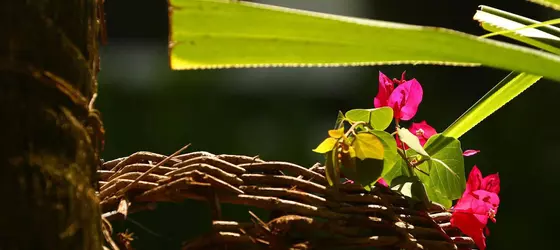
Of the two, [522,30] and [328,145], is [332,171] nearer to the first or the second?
[328,145]

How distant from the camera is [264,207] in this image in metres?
0.39

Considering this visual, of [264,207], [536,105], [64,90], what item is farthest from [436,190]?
[536,105]

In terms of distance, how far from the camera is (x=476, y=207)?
0.45m

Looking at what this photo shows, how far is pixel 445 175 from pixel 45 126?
0.29 meters

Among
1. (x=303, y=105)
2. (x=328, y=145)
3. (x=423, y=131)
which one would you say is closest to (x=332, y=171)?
(x=328, y=145)

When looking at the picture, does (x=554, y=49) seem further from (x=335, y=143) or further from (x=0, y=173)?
(x=0, y=173)

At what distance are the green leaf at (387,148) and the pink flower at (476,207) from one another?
6cm

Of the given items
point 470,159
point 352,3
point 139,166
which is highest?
point 352,3

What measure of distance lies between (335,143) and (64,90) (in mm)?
190

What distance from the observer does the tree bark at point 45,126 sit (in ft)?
0.95

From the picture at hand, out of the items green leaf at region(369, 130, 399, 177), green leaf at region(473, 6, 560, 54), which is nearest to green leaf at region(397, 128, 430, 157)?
green leaf at region(369, 130, 399, 177)

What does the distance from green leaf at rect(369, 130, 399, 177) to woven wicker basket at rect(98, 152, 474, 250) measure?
0.02 m

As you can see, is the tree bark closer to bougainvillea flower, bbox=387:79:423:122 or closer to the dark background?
bougainvillea flower, bbox=387:79:423:122

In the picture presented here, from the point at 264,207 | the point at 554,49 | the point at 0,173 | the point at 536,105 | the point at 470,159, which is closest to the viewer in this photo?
the point at 0,173
